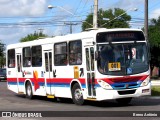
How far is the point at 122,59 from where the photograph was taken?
60.1 ft

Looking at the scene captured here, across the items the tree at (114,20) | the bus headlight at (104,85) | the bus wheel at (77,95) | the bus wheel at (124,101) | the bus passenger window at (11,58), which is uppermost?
the tree at (114,20)

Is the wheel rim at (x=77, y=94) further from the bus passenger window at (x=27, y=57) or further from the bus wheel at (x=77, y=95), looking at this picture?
the bus passenger window at (x=27, y=57)

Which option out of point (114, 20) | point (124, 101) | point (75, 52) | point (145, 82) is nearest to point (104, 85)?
point (145, 82)

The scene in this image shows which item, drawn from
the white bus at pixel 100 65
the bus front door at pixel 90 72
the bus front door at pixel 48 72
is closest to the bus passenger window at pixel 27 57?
the bus front door at pixel 48 72

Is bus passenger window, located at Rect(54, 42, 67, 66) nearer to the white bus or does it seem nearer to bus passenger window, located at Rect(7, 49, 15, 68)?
the white bus

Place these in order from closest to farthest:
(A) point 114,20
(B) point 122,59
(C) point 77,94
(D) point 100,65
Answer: (D) point 100,65, (B) point 122,59, (C) point 77,94, (A) point 114,20

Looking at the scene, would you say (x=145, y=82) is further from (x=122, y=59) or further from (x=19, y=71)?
(x=19, y=71)

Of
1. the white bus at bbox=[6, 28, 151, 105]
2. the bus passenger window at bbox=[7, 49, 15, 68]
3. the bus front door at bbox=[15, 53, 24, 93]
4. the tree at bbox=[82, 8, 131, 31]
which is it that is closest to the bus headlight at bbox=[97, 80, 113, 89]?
the white bus at bbox=[6, 28, 151, 105]

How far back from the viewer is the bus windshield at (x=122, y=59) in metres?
18.1

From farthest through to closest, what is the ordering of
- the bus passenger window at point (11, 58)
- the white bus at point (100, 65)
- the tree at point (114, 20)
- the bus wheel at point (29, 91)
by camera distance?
1. the tree at point (114, 20)
2. the bus passenger window at point (11, 58)
3. the bus wheel at point (29, 91)
4. the white bus at point (100, 65)

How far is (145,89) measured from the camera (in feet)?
61.2

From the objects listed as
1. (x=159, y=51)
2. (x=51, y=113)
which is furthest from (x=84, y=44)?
(x=159, y=51)

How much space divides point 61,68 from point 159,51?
43233 mm

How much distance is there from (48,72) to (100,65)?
4.53m
